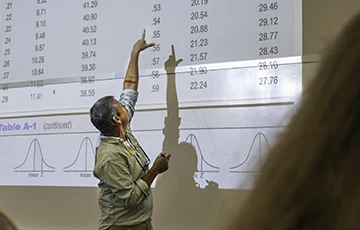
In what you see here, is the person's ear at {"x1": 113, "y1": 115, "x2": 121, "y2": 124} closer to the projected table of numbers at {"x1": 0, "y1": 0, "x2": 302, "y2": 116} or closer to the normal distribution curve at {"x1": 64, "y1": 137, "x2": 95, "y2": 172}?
the projected table of numbers at {"x1": 0, "y1": 0, "x2": 302, "y2": 116}

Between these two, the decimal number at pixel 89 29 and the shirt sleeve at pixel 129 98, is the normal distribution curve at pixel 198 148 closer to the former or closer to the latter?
the shirt sleeve at pixel 129 98

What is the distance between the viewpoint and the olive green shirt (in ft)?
4.72

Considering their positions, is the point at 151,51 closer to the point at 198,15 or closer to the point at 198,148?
the point at 198,15

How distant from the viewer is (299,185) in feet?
0.96

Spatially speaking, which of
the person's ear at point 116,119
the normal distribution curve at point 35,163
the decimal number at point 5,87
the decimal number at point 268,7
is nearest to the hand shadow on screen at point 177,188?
the person's ear at point 116,119

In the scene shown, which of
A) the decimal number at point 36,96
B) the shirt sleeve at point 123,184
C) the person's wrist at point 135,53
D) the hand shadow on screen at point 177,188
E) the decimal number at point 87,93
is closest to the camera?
the shirt sleeve at point 123,184

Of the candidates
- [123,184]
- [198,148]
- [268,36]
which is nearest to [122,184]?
[123,184]

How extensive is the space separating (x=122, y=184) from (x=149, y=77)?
17.0 inches

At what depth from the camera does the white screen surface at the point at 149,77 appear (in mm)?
1521

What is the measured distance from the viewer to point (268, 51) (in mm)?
1521

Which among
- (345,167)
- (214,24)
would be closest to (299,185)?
(345,167)

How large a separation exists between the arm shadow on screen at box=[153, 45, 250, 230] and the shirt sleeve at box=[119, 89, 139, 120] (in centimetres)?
12

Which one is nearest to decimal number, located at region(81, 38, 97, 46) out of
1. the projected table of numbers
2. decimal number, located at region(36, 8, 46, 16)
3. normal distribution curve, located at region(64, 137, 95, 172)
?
the projected table of numbers

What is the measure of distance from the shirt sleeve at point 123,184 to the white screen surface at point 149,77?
0.75ft
